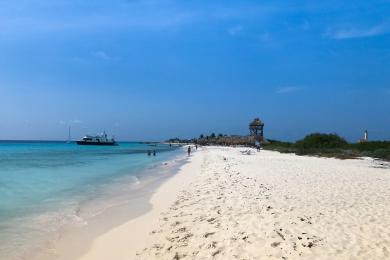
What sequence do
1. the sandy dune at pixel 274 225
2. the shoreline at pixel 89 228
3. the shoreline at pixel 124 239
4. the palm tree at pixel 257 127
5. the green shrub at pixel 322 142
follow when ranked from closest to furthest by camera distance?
the sandy dune at pixel 274 225
the shoreline at pixel 124 239
the shoreline at pixel 89 228
the green shrub at pixel 322 142
the palm tree at pixel 257 127

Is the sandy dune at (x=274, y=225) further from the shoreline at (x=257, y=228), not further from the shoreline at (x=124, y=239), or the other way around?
the shoreline at (x=124, y=239)

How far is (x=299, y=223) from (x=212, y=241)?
201 centimetres

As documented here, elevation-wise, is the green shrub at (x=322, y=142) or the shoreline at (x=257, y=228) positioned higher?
the green shrub at (x=322, y=142)

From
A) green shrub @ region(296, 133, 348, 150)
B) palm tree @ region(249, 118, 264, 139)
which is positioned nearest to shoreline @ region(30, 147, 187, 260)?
green shrub @ region(296, 133, 348, 150)

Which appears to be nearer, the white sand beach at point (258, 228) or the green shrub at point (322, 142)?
the white sand beach at point (258, 228)

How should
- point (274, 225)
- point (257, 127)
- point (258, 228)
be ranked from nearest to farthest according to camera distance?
point (258, 228), point (274, 225), point (257, 127)

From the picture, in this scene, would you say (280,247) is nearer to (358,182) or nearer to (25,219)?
(25,219)

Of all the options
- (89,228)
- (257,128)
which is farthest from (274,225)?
(257,128)

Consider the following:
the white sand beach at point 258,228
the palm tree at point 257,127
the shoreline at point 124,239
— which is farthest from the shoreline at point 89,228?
the palm tree at point 257,127

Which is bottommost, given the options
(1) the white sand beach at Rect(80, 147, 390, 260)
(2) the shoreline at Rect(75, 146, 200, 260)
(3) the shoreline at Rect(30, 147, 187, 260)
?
(3) the shoreline at Rect(30, 147, 187, 260)

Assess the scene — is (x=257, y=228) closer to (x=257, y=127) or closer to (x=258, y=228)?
(x=258, y=228)

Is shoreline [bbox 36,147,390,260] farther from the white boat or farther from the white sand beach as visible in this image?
the white boat

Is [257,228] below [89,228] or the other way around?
the other way around

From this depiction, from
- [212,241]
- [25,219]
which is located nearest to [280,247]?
[212,241]
